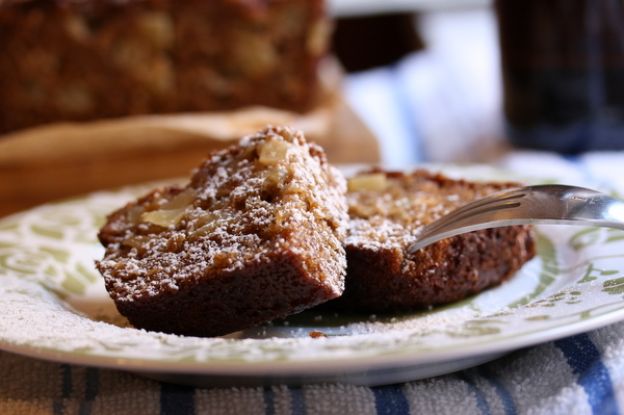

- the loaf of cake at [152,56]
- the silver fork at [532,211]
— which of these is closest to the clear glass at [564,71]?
the loaf of cake at [152,56]

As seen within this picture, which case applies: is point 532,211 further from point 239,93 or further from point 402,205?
point 239,93

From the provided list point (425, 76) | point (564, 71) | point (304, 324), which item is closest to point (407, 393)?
point (304, 324)

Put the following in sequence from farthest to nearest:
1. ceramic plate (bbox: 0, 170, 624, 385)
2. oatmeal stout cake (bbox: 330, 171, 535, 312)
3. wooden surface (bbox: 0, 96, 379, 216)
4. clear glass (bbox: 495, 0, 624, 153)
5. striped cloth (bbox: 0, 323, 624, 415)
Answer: wooden surface (bbox: 0, 96, 379, 216)
clear glass (bbox: 495, 0, 624, 153)
oatmeal stout cake (bbox: 330, 171, 535, 312)
striped cloth (bbox: 0, 323, 624, 415)
ceramic plate (bbox: 0, 170, 624, 385)

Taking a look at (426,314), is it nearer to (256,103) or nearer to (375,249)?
(375,249)

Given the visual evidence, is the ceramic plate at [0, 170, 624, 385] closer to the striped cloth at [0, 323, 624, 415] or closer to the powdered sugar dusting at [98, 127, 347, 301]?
the striped cloth at [0, 323, 624, 415]

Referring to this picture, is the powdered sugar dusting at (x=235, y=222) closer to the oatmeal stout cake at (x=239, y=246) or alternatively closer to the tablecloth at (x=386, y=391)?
the oatmeal stout cake at (x=239, y=246)

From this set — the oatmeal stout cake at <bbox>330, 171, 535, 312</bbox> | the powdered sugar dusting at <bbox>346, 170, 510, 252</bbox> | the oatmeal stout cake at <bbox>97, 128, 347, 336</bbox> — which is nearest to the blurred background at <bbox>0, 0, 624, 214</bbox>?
the powdered sugar dusting at <bbox>346, 170, 510, 252</bbox>

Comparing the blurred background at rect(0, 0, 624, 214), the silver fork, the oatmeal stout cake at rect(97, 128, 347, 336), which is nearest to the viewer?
the oatmeal stout cake at rect(97, 128, 347, 336)
